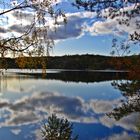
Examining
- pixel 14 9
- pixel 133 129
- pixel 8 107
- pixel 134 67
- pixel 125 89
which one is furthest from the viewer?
pixel 8 107

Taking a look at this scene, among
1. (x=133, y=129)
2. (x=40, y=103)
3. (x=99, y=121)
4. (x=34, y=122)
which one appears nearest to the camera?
(x=133, y=129)

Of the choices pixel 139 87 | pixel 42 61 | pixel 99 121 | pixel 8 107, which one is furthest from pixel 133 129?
pixel 42 61

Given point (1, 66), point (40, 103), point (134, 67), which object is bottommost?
point (40, 103)

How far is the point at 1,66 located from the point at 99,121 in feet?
159

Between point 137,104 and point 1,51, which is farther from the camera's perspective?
point 137,104

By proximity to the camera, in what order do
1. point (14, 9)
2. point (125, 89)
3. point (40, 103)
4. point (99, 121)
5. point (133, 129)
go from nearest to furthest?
point (14, 9)
point (125, 89)
point (133, 129)
point (99, 121)
point (40, 103)

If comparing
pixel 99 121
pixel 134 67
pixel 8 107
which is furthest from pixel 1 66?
pixel 8 107

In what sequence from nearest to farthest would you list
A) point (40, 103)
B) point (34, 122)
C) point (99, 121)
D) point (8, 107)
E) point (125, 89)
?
point (125, 89) → point (34, 122) → point (99, 121) → point (8, 107) → point (40, 103)

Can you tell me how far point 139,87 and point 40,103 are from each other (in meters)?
45.6

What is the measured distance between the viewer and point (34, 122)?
56.2 metres

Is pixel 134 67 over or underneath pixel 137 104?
over

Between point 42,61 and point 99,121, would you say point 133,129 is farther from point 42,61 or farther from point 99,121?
point 42,61

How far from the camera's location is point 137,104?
38.1 metres

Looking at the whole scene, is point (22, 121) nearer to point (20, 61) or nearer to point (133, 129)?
point (133, 129)
